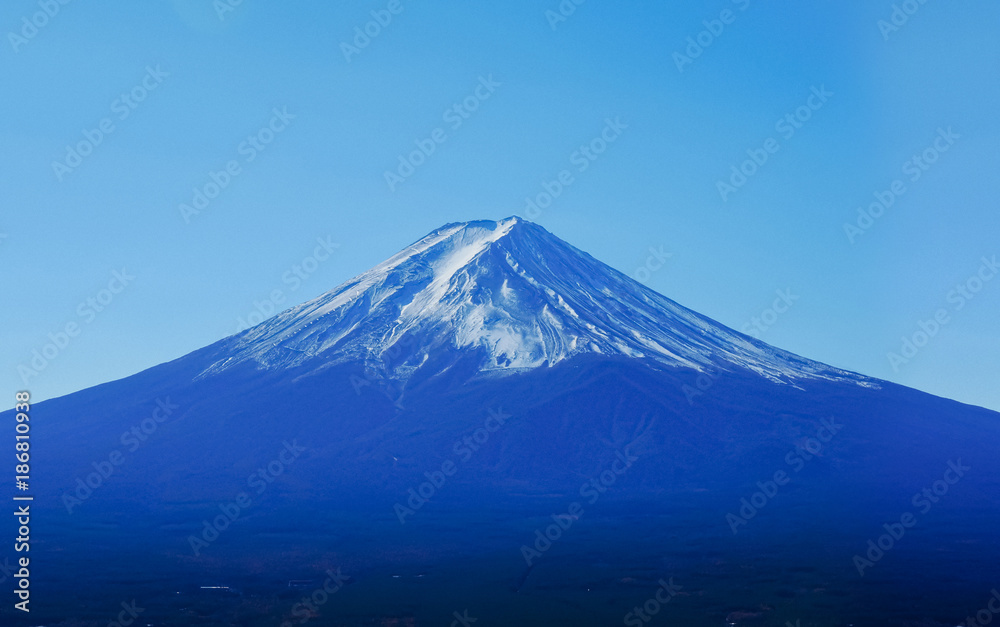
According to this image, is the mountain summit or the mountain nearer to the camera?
the mountain

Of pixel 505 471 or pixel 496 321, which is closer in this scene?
pixel 505 471

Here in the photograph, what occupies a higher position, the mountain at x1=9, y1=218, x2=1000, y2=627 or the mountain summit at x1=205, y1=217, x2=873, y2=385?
the mountain summit at x1=205, y1=217, x2=873, y2=385

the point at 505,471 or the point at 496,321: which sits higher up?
the point at 496,321

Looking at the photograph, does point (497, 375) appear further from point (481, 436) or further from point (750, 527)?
point (750, 527)

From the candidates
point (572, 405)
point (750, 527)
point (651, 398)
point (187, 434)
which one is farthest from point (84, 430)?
point (750, 527)
